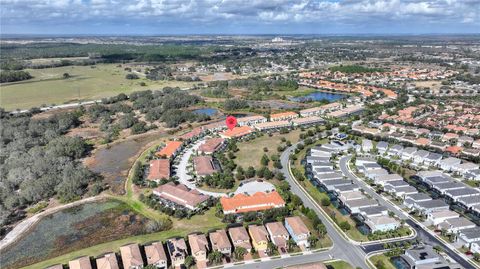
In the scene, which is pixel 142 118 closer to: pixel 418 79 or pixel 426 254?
pixel 426 254

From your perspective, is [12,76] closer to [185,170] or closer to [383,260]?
[185,170]

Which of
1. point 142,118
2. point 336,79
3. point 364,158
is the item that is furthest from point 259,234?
point 336,79

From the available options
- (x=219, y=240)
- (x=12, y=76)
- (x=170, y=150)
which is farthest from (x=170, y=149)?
(x=12, y=76)

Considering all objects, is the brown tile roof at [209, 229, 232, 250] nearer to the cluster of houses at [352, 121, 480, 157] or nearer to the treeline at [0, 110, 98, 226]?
the treeline at [0, 110, 98, 226]

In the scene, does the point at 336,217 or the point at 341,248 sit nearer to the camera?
the point at 341,248

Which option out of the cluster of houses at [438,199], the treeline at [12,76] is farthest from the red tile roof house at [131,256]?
the treeline at [12,76]

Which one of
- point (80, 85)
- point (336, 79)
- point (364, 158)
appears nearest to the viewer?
point (364, 158)
